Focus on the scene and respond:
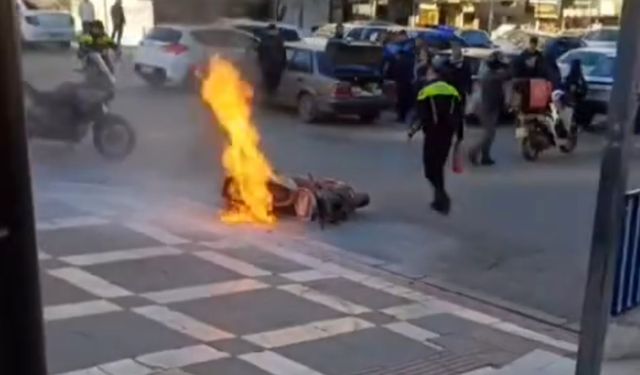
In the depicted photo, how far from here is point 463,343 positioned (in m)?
6.36

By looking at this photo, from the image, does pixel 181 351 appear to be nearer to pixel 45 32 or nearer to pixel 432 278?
pixel 432 278


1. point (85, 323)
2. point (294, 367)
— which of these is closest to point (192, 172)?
point (85, 323)

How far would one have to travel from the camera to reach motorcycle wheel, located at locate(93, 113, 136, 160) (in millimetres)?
13016

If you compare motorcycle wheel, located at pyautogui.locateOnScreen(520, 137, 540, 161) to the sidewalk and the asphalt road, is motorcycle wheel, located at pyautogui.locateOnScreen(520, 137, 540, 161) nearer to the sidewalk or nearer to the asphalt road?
the asphalt road

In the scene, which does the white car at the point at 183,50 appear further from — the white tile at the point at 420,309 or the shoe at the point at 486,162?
the white tile at the point at 420,309

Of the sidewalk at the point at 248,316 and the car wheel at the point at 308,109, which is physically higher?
the sidewalk at the point at 248,316

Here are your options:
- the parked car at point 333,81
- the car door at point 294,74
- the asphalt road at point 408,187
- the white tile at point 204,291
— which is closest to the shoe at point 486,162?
the asphalt road at point 408,187

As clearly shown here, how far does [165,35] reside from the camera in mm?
19266

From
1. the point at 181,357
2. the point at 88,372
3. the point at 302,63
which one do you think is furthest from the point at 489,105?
the point at 88,372

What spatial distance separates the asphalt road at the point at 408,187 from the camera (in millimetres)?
8391

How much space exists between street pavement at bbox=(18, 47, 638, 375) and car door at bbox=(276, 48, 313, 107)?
4.37ft

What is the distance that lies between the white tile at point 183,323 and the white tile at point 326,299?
0.98 m

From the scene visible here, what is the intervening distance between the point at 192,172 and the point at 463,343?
6781 millimetres

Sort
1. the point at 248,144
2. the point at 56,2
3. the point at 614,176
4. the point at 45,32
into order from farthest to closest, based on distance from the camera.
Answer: the point at 56,2 < the point at 45,32 < the point at 248,144 < the point at 614,176
